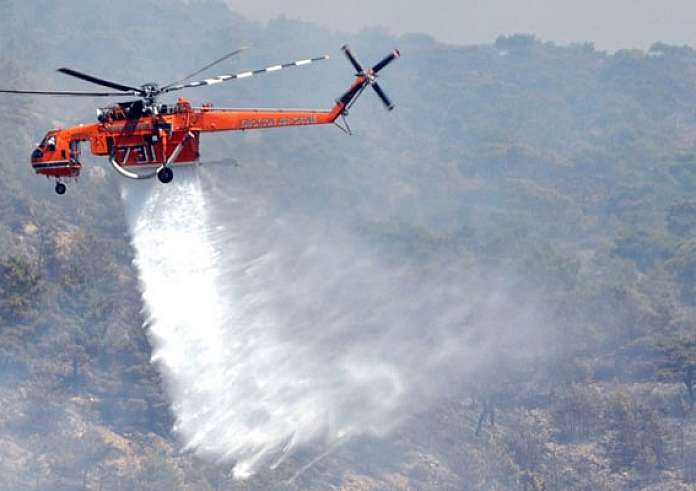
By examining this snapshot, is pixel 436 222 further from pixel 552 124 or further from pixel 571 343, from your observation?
pixel 552 124

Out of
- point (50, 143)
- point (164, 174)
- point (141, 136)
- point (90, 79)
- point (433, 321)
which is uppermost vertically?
point (90, 79)

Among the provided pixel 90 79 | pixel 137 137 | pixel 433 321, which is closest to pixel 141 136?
pixel 137 137

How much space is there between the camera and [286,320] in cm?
8019

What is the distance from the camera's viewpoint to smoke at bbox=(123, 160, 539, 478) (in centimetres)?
6769

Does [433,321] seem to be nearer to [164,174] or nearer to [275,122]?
[275,122]

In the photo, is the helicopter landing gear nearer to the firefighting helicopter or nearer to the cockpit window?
the firefighting helicopter

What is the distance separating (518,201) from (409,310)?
5339cm

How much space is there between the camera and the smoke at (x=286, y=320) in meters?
67.7

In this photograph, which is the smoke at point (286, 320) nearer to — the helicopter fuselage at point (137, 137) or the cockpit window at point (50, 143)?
the helicopter fuselage at point (137, 137)

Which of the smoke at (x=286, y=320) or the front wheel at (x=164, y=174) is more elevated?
the front wheel at (x=164, y=174)

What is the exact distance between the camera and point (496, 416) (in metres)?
80.2

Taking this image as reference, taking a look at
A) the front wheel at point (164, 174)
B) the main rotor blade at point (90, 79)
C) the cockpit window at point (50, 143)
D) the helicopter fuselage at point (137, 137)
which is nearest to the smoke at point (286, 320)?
the helicopter fuselage at point (137, 137)

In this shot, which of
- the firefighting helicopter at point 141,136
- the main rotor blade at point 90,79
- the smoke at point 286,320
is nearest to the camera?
the main rotor blade at point 90,79

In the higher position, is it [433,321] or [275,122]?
[275,122]
